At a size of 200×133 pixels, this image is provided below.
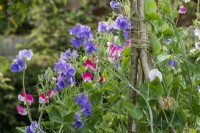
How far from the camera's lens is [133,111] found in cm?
123

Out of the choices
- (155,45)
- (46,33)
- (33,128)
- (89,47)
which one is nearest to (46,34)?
(46,33)

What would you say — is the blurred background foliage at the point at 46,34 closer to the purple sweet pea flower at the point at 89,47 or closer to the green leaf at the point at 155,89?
the purple sweet pea flower at the point at 89,47

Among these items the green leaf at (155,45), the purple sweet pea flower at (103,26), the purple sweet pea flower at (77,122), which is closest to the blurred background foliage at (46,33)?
the purple sweet pea flower at (103,26)

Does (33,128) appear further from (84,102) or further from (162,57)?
(162,57)

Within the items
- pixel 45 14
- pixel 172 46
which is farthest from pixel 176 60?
pixel 45 14

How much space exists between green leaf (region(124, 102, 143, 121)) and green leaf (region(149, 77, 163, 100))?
0.17 ft

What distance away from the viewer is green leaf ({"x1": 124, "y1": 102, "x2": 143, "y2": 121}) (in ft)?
4.04

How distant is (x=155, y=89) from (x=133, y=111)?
0.27 ft

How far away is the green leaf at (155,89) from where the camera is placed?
121 centimetres

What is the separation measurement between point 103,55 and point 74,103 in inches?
11.4

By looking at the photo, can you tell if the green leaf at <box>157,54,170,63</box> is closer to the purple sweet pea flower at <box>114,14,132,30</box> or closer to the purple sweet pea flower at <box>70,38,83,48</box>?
the purple sweet pea flower at <box>114,14,132,30</box>

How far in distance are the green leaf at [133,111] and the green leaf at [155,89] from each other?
0.05 m

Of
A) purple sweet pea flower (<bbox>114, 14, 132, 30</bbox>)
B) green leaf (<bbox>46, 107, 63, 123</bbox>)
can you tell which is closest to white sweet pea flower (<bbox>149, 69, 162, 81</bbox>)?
purple sweet pea flower (<bbox>114, 14, 132, 30</bbox>)

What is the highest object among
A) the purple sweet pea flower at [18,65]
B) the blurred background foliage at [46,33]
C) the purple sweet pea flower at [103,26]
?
the blurred background foliage at [46,33]
